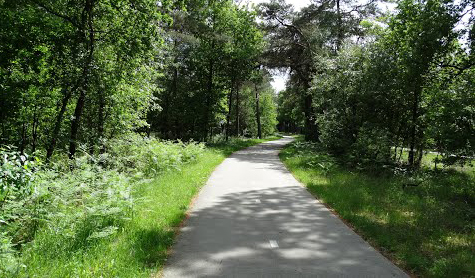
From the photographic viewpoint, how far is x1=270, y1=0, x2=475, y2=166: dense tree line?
10242mm

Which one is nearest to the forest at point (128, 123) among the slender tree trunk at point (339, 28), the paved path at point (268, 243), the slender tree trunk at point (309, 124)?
the paved path at point (268, 243)

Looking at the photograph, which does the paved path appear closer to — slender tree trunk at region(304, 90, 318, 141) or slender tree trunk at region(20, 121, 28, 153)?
slender tree trunk at region(20, 121, 28, 153)

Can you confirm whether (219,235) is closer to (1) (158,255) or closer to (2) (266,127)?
(1) (158,255)

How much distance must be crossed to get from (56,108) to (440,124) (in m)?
15.4

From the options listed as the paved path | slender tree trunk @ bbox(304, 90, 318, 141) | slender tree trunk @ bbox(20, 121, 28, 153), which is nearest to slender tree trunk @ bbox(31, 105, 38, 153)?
slender tree trunk @ bbox(20, 121, 28, 153)

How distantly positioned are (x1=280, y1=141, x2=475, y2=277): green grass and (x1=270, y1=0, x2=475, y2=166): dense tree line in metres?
1.49

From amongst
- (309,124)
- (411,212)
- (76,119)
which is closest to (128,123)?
(76,119)

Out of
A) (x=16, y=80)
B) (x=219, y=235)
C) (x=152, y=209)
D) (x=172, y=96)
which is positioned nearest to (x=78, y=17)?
(x=16, y=80)

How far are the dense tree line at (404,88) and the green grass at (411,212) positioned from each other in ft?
4.88

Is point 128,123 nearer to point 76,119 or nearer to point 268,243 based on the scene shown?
point 76,119

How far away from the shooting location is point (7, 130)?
577 inches

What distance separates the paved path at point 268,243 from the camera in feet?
15.3

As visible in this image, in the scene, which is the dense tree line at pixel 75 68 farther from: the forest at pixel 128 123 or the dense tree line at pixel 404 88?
the dense tree line at pixel 404 88

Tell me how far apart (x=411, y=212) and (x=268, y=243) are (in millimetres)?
4355
